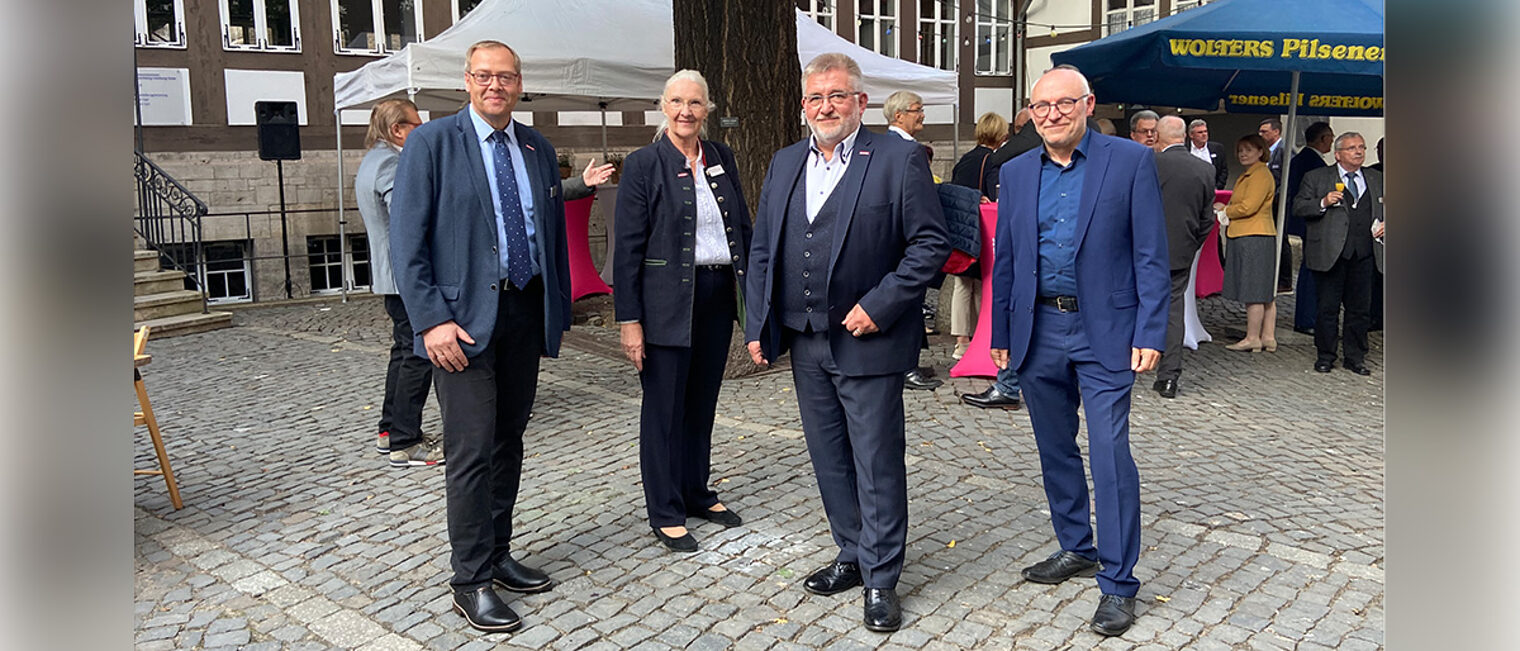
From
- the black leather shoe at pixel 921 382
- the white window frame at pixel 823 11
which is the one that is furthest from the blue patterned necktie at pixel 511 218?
the white window frame at pixel 823 11

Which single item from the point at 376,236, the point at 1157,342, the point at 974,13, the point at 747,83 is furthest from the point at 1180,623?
the point at 974,13

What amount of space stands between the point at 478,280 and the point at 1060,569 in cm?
229

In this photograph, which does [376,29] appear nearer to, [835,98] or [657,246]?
[657,246]

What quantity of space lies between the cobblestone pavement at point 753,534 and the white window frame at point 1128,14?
20.8 m

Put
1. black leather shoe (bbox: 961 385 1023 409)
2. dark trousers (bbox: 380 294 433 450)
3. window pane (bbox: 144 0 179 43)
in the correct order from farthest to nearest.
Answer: window pane (bbox: 144 0 179 43)
black leather shoe (bbox: 961 385 1023 409)
dark trousers (bbox: 380 294 433 450)

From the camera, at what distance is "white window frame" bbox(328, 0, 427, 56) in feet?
56.8

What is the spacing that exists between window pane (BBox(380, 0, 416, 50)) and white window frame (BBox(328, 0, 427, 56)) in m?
0.05

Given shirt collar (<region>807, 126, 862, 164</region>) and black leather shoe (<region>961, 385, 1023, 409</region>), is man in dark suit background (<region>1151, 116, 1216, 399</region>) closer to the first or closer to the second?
black leather shoe (<region>961, 385, 1023, 409</region>)

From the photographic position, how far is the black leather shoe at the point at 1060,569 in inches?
165

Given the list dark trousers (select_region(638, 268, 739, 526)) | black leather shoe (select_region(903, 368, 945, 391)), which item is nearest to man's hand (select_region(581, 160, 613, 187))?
dark trousers (select_region(638, 268, 739, 526))

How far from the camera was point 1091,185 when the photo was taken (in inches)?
152

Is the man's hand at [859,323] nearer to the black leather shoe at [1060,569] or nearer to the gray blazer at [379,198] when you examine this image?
the black leather shoe at [1060,569]
